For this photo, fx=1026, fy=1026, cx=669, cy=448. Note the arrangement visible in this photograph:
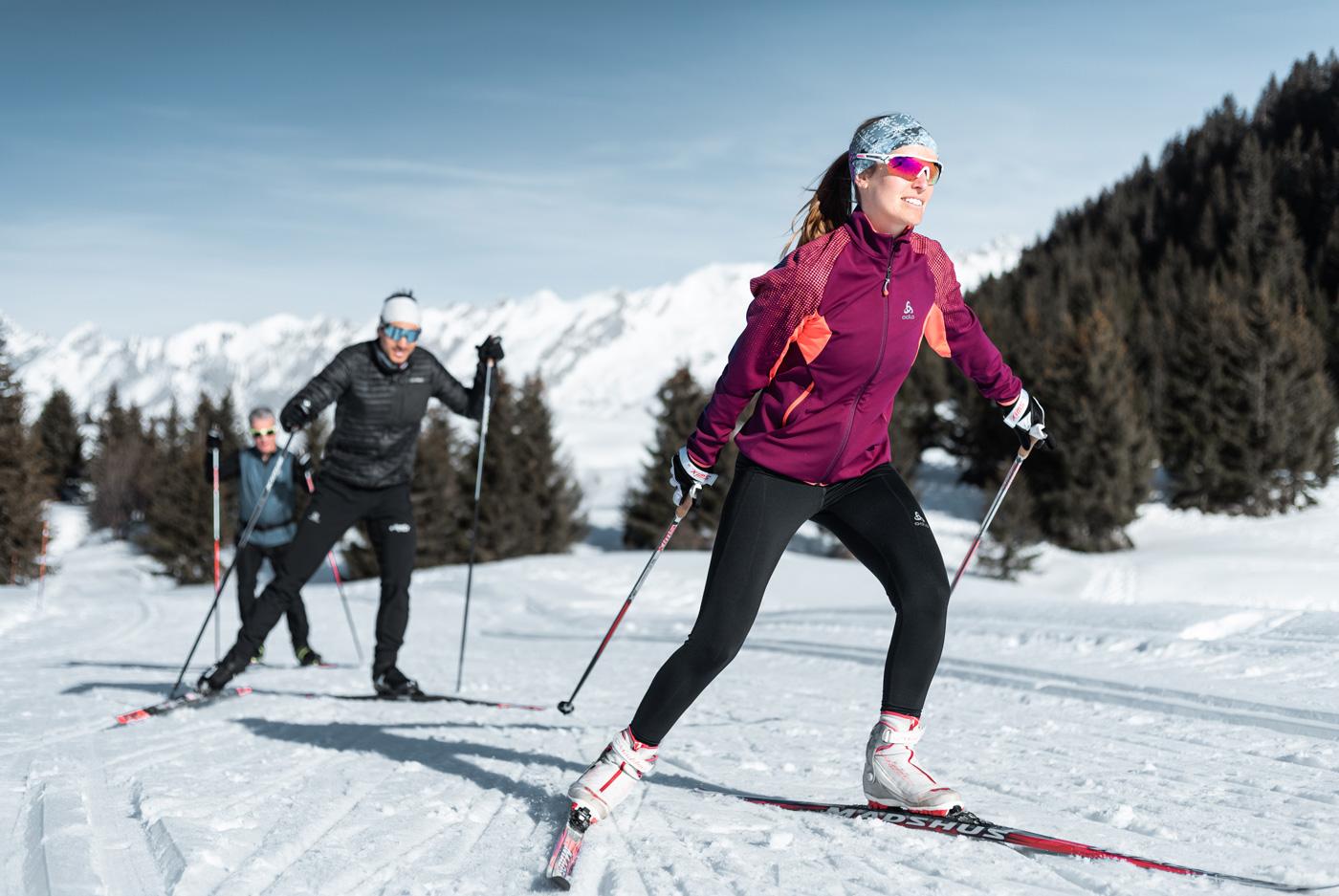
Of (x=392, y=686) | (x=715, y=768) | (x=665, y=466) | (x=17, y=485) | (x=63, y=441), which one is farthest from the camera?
(x=63, y=441)

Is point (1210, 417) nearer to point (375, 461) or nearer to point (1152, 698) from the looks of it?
point (1152, 698)

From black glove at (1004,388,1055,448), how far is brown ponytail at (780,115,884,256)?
92 centimetres

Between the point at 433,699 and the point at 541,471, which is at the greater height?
the point at 433,699

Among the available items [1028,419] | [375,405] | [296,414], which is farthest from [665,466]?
[1028,419]

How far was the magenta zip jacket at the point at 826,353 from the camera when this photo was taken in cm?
278

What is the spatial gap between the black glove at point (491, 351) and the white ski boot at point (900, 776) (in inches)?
145

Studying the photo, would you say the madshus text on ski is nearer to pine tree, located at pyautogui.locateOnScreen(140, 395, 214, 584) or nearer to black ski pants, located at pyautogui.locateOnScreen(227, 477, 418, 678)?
black ski pants, located at pyautogui.locateOnScreen(227, 477, 418, 678)

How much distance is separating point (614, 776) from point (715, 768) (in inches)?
45.2

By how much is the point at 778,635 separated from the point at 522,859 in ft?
26.7

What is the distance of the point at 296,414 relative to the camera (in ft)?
17.5

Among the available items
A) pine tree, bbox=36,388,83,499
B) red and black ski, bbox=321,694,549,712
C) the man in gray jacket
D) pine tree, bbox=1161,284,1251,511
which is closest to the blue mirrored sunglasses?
red and black ski, bbox=321,694,549,712

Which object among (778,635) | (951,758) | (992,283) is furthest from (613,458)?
(951,758)

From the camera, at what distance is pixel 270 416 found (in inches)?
336

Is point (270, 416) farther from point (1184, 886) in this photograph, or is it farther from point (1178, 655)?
point (1184, 886)
